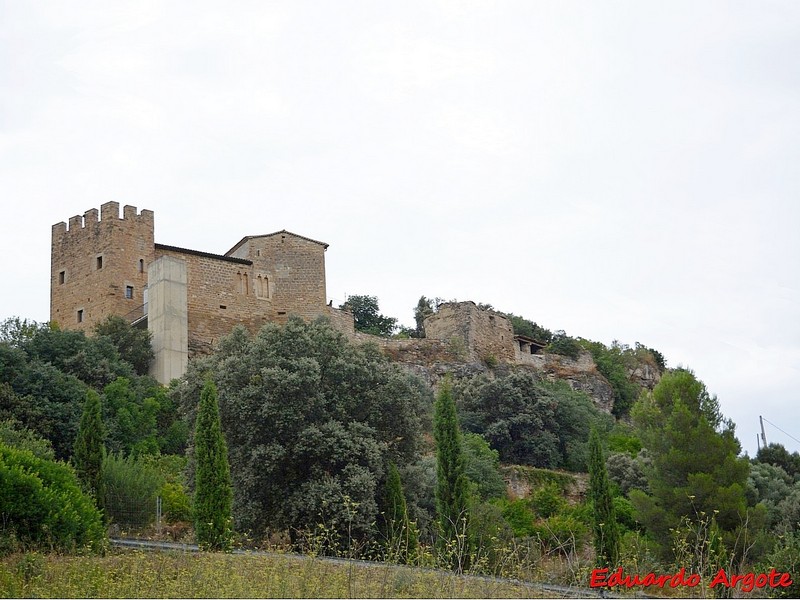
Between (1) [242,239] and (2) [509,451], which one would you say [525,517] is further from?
(1) [242,239]

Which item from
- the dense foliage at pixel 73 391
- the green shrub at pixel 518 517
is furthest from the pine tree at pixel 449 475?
the dense foliage at pixel 73 391

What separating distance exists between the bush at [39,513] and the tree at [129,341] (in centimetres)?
1858

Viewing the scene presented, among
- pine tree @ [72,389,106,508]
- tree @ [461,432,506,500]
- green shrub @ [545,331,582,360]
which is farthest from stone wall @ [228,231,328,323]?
pine tree @ [72,389,106,508]

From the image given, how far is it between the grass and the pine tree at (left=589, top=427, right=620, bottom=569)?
645 cm

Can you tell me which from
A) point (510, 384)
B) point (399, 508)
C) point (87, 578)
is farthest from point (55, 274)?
point (87, 578)

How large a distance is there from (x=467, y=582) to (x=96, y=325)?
26.2 meters

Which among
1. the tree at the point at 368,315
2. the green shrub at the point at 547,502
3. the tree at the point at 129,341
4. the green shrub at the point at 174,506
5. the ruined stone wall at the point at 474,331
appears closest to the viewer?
the green shrub at the point at 174,506

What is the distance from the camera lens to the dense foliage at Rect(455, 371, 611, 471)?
3478 cm

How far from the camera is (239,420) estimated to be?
22.5 m

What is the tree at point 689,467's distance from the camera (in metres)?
22.8

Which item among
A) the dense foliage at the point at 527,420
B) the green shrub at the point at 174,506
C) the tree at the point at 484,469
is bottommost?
the green shrub at the point at 174,506

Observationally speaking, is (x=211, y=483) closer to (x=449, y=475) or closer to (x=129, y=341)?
(x=449, y=475)

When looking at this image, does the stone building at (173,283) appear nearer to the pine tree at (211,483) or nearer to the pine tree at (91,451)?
the pine tree at (91,451)

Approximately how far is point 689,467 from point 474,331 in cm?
2169
